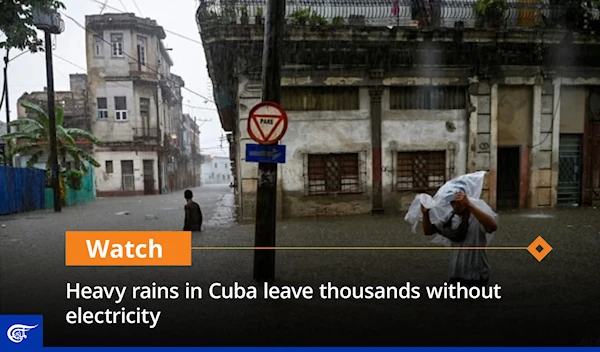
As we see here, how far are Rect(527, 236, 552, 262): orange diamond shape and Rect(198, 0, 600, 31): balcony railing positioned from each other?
5.80 meters

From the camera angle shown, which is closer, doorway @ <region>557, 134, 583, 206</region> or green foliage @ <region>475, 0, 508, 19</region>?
green foliage @ <region>475, 0, 508, 19</region>

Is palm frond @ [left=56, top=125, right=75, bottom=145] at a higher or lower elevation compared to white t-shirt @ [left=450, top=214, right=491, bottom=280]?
higher

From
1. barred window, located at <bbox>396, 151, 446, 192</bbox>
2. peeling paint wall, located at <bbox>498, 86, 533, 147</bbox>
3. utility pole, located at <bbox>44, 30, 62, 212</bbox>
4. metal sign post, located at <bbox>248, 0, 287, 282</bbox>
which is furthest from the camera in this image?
utility pole, located at <bbox>44, 30, 62, 212</bbox>

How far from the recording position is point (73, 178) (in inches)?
608

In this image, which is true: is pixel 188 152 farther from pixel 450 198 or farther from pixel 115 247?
pixel 450 198

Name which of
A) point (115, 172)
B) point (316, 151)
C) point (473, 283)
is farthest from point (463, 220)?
point (115, 172)

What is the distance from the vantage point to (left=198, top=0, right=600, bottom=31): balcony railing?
9.37 meters

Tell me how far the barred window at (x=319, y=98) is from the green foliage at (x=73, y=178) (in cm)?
1089

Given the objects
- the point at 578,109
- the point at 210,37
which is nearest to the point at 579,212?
the point at 578,109

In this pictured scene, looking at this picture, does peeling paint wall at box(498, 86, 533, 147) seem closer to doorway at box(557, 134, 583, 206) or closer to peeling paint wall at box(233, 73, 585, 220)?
peeling paint wall at box(233, 73, 585, 220)

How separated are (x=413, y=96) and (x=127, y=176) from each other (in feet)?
67.6

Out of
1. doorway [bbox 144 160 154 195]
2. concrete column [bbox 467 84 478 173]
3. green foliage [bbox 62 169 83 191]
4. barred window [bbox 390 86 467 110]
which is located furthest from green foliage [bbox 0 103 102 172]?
concrete column [bbox 467 84 478 173]

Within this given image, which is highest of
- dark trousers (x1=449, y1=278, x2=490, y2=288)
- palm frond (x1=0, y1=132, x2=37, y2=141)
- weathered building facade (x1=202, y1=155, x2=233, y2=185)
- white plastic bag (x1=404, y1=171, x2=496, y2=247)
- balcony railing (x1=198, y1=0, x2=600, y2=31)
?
balcony railing (x1=198, y1=0, x2=600, y2=31)

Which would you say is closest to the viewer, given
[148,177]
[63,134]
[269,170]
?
[269,170]
